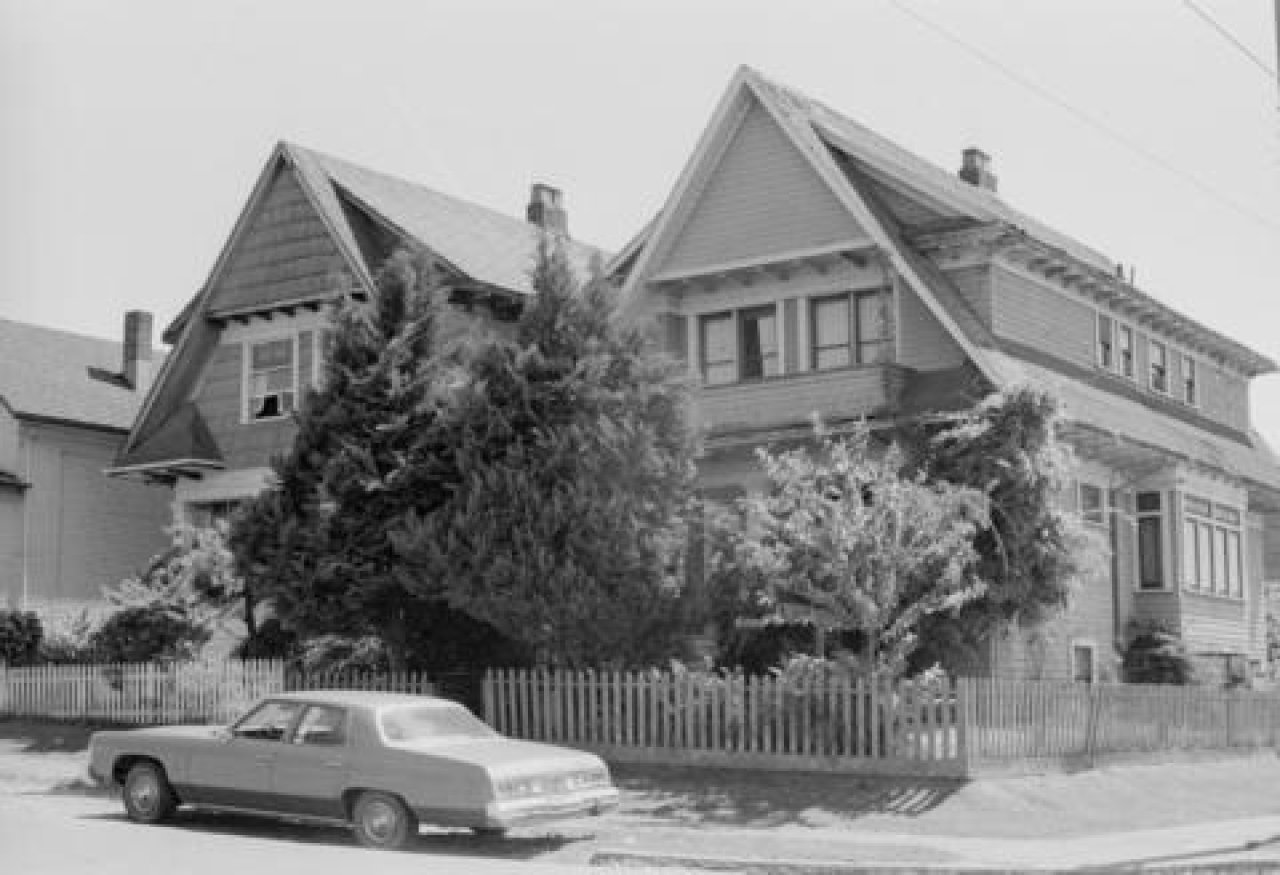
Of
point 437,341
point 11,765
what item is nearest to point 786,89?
point 437,341

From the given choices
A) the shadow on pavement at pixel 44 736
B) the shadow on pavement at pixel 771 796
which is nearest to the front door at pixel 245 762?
the shadow on pavement at pixel 771 796

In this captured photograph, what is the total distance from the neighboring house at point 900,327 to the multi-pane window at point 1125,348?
0.34ft

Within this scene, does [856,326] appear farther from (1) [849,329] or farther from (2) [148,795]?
(2) [148,795]

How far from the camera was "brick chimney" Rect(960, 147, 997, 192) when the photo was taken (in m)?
36.4

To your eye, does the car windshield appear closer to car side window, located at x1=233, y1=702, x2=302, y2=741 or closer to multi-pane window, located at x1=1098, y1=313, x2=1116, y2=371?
car side window, located at x1=233, y1=702, x2=302, y2=741

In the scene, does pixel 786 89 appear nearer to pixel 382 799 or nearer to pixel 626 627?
pixel 626 627

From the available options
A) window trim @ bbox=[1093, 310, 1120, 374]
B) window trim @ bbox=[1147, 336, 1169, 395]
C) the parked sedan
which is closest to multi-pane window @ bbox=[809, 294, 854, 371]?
window trim @ bbox=[1093, 310, 1120, 374]

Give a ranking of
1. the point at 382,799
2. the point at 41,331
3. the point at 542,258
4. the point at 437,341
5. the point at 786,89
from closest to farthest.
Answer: the point at 382,799, the point at 542,258, the point at 437,341, the point at 786,89, the point at 41,331

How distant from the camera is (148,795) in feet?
54.3

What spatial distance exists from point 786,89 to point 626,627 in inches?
494

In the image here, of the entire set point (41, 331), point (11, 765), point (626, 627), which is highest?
point (41, 331)

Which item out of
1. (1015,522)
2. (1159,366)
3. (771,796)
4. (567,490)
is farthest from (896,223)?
(771,796)

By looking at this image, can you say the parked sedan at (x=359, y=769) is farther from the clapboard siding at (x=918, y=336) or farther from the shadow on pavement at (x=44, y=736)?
the clapboard siding at (x=918, y=336)

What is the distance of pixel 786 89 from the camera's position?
99.0 feet
